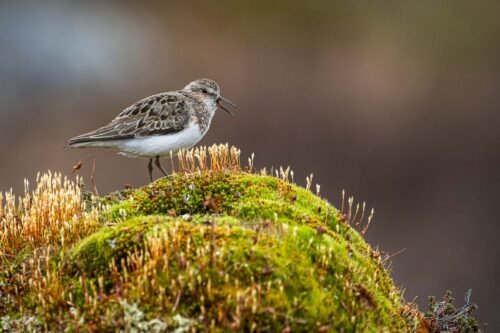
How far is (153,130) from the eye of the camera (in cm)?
1330

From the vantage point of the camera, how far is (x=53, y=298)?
8109 mm

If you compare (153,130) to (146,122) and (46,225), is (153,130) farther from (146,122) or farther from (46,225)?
(46,225)

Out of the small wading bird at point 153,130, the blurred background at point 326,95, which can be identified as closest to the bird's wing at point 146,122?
the small wading bird at point 153,130

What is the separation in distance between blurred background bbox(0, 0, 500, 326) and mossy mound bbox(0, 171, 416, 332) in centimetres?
998

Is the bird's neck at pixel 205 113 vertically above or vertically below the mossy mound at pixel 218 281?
above

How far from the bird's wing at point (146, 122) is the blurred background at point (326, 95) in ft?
23.6

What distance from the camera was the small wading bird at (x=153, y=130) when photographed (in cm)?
1323

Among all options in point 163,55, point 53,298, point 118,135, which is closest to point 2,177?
point 163,55

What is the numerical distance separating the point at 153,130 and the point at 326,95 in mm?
11917

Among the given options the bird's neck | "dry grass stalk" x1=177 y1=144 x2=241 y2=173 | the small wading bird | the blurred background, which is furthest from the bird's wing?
the blurred background

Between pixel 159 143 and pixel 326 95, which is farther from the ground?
pixel 326 95

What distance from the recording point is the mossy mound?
7.36 meters

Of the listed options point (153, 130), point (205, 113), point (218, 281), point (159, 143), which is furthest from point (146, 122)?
point (218, 281)

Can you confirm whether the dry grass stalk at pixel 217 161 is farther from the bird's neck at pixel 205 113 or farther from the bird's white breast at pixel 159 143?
the bird's neck at pixel 205 113
